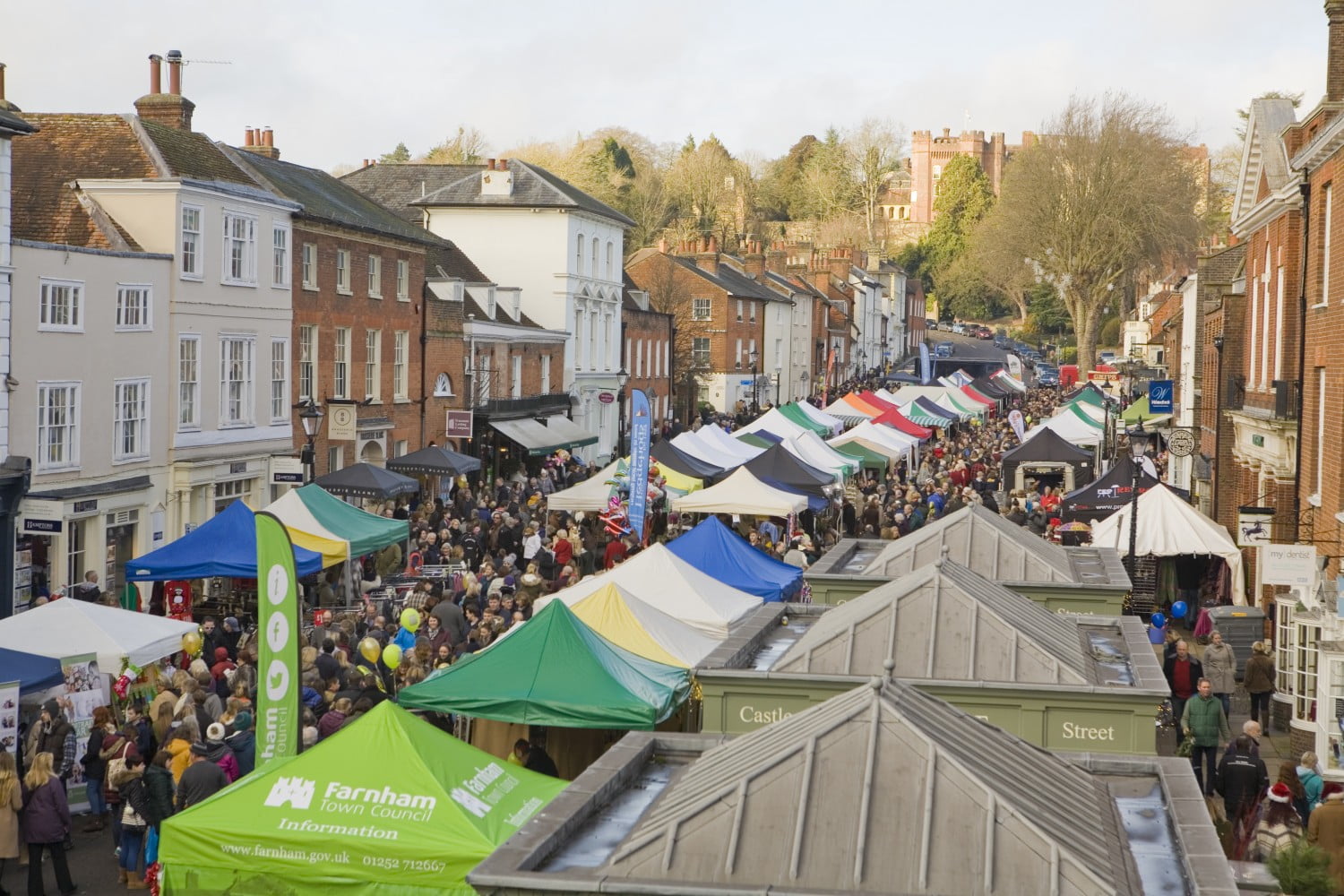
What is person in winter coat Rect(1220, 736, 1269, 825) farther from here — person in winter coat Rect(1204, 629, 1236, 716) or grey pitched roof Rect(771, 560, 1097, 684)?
person in winter coat Rect(1204, 629, 1236, 716)

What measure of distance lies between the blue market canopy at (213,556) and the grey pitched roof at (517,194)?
29632 millimetres

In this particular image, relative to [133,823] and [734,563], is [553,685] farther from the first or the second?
[734,563]

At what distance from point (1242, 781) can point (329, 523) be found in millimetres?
12925

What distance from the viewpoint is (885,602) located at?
11.2 metres

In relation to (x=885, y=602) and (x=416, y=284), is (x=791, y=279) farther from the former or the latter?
(x=885, y=602)

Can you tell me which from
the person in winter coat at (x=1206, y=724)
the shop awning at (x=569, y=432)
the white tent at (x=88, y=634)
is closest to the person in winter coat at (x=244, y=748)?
the white tent at (x=88, y=634)

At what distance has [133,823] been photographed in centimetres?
1221

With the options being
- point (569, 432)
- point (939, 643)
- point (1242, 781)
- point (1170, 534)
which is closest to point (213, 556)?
point (939, 643)

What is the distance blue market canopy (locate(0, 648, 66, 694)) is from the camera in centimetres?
1348

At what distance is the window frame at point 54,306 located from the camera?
23.7 metres

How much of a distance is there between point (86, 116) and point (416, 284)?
1098cm

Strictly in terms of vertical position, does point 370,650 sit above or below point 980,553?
below

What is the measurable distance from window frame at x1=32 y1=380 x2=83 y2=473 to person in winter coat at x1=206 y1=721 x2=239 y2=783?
1233cm

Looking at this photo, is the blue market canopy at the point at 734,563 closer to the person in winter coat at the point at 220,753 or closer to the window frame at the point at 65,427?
the person in winter coat at the point at 220,753
